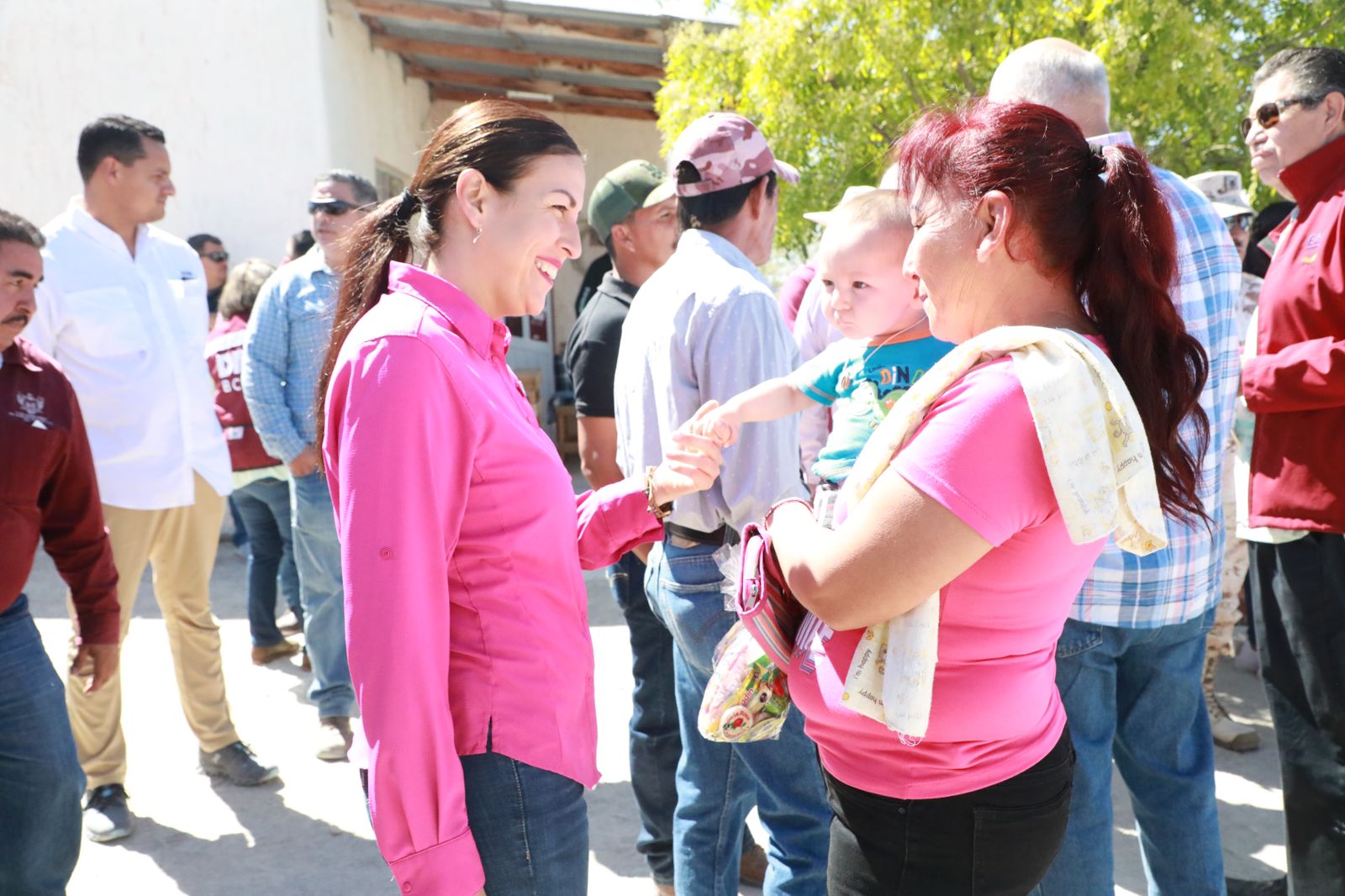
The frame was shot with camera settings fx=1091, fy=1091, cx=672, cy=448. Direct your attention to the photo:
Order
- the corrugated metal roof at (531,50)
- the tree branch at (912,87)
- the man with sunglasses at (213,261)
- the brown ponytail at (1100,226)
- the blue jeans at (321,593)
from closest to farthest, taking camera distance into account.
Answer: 1. the brown ponytail at (1100,226)
2. the blue jeans at (321,593)
3. the tree branch at (912,87)
4. the man with sunglasses at (213,261)
5. the corrugated metal roof at (531,50)

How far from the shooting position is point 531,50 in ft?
36.5

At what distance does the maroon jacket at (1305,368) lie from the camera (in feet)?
9.26

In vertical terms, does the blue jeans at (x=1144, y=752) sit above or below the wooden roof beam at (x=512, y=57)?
below

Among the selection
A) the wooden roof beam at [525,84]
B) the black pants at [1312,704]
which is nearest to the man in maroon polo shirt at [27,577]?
the black pants at [1312,704]

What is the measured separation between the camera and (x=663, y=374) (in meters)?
2.77

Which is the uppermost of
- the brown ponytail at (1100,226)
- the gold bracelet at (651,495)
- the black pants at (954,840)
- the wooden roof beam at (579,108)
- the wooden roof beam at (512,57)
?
the wooden roof beam at (512,57)

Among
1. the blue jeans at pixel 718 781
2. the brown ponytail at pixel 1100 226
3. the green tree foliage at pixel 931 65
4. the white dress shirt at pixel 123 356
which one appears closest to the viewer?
the brown ponytail at pixel 1100 226

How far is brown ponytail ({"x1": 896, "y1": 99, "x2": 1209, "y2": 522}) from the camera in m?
1.63

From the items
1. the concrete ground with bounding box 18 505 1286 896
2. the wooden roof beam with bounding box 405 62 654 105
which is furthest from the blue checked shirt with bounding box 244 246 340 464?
the wooden roof beam with bounding box 405 62 654 105

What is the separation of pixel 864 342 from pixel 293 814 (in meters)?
2.98

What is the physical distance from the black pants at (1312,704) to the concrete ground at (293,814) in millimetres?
630

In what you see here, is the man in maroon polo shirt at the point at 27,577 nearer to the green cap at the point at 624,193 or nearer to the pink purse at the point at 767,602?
the green cap at the point at 624,193

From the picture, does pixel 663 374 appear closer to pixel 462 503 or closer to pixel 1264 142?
pixel 462 503

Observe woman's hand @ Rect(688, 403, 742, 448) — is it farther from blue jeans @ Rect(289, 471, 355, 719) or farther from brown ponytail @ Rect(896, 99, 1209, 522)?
blue jeans @ Rect(289, 471, 355, 719)
